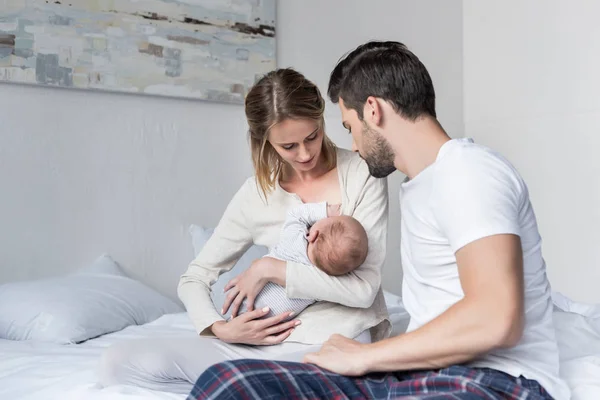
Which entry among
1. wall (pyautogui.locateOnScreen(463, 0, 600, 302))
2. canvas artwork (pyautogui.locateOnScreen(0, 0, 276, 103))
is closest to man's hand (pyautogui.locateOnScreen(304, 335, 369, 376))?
canvas artwork (pyautogui.locateOnScreen(0, 0, 276, 103))

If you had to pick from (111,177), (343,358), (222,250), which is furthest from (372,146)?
(111,177)

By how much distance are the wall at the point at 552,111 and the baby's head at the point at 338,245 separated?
2191 mm

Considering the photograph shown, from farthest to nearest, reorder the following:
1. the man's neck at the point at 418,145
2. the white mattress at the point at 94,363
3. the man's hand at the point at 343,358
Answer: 1. the white mattress at the point at 94,363
2. the man's neck at the point at 418,145
3. the man's hand at the point at 343,358

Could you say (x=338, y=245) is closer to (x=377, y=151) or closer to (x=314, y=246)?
(x=314, y=246)

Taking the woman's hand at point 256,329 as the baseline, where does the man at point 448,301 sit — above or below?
above

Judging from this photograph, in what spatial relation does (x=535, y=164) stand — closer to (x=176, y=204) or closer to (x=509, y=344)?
(x=176, y=204)

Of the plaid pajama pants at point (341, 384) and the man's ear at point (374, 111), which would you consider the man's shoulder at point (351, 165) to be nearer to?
the man's ear at point (374, 111)

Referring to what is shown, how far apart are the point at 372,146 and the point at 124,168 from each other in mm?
1834

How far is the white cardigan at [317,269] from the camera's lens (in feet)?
6.07

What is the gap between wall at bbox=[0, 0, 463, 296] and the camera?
2.87 m

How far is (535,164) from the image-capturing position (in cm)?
393

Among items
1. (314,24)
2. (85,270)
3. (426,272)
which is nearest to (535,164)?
(314,24)

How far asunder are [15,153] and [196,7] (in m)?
1.02

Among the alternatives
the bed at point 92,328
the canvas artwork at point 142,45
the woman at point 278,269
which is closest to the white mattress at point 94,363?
the bed at point 92,328
